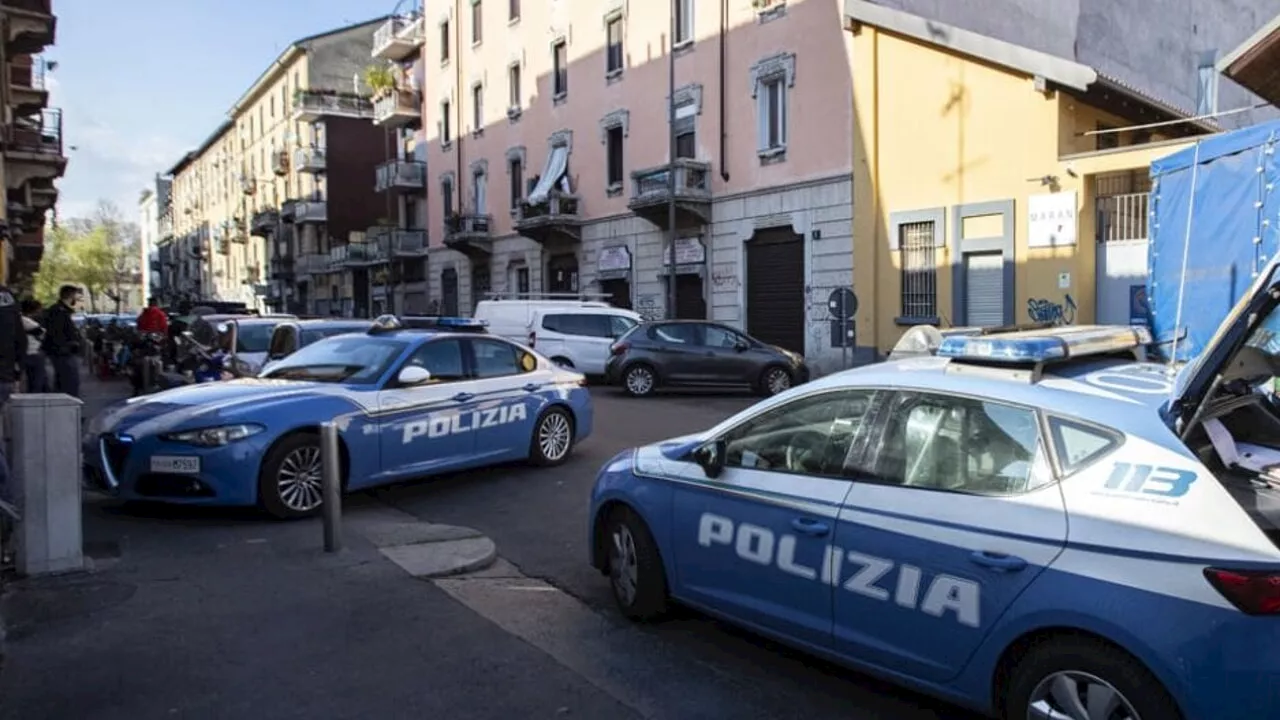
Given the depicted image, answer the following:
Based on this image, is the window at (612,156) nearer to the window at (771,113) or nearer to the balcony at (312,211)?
the window at (771,113)

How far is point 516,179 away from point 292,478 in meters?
28.9

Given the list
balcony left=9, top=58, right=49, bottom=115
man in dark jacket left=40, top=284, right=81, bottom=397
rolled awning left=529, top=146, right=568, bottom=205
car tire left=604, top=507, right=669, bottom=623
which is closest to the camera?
car tire left=604, top=507, right=669, bottom=623

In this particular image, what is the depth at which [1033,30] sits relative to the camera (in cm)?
2384

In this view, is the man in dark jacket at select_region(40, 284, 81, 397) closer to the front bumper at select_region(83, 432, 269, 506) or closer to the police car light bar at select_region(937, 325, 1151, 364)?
the front bumper at select_region(83, 432, 269, 506)

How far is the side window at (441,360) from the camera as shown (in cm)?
830

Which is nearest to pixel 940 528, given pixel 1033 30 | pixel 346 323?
pixel 346 323

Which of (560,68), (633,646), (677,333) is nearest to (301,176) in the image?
(560,68)

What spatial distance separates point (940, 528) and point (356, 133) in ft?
174

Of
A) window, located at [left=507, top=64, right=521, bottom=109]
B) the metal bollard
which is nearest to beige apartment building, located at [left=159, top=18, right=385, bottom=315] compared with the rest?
window, located at [left=507, top=64, right=521, bottom=109]

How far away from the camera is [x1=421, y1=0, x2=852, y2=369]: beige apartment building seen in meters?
22.2

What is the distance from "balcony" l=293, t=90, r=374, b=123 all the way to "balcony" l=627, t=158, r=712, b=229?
30294mm

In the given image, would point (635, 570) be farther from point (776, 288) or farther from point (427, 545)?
point (776, 288)

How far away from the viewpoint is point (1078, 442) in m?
3.33

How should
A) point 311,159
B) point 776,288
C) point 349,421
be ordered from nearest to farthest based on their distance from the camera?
point 349,421 < point 776,288 < point 311,159
